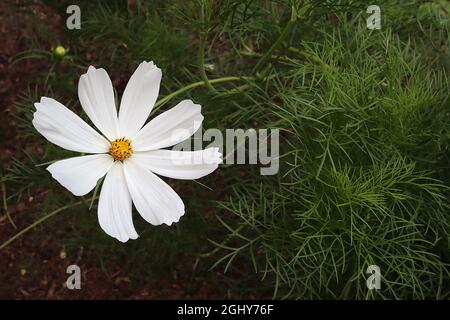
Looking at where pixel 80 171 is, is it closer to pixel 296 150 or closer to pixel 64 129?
pixel 64 129

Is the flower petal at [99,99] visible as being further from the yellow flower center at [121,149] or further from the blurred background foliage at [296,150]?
the blurred background foliage at [296,150]

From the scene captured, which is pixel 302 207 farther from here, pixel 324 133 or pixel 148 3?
pixel 148 3

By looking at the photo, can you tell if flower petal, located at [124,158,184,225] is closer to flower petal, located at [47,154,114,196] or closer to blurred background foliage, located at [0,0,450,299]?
flower petal, located at [47,154,114,196]

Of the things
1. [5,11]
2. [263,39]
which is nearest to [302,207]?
[263,39]

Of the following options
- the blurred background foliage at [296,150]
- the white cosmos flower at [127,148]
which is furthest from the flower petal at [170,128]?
the blurred background foliage at [296,150]

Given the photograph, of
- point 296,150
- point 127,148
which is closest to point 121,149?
point 127,148

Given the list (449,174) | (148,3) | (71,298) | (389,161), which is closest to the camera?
(389,161)

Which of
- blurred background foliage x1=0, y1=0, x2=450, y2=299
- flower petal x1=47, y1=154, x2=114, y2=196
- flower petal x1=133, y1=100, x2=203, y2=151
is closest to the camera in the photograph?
flower petal x1=47, y1=154, x2=114, y2=196

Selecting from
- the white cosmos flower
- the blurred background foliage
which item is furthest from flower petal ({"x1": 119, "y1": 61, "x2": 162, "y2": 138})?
the blurred background foliage
